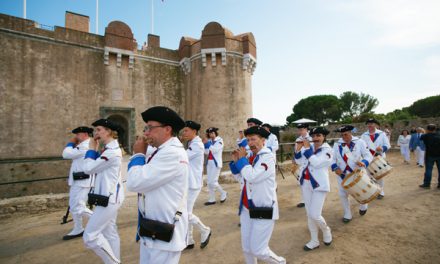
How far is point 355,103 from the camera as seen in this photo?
56500 mm

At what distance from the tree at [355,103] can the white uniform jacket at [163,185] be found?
62.0 meters

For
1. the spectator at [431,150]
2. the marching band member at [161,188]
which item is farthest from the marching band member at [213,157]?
the spectator at [431,150]

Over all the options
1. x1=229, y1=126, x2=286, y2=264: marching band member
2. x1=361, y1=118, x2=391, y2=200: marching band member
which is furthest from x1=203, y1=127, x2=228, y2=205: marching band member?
x1=361, y1=118, x2=391, y2=200: marching band member

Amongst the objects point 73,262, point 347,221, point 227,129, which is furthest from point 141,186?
point 227,129

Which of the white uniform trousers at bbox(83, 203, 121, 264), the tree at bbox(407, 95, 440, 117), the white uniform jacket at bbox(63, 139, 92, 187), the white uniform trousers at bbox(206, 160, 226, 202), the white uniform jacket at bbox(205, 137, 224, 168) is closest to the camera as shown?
the white uniform trousers at bbox(83, 203, 121, 264)

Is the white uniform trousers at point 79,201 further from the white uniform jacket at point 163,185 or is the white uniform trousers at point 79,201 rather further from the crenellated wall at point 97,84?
the crenellated wall at point 97,84

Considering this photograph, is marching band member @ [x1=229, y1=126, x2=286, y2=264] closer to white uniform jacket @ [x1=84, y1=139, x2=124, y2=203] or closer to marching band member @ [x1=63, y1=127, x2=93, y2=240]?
white uniform jacket @ [x1=84, y1=139, x2=124, y2=203]

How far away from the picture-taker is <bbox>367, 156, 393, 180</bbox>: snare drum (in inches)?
233

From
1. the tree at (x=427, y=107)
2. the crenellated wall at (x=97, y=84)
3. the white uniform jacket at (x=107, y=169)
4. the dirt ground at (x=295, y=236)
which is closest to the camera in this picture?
the white uniform jacket at (x=107, y=169)

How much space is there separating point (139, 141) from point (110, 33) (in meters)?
15.3

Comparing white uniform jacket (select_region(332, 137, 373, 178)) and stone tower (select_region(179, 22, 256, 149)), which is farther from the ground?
stone tower (select_region(179, 22, 256, 149))

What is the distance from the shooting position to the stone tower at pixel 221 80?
15891mm

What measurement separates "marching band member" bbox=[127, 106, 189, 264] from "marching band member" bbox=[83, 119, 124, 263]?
51.3 inches

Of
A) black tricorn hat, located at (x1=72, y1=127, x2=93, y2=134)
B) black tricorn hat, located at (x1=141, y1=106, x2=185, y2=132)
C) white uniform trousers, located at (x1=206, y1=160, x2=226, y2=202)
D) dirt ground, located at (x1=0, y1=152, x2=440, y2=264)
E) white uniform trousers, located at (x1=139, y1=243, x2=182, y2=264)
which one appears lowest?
dirt ground, located at (x1=0, y1=152, x2=440, y2=264)
